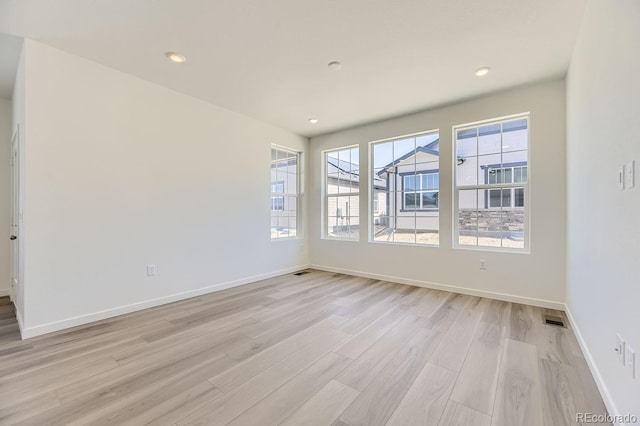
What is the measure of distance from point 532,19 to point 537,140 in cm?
158

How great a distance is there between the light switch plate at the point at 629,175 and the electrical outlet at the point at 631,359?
77cm

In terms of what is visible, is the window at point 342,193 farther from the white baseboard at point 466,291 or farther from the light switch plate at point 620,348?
the light switch plate at point 620,348

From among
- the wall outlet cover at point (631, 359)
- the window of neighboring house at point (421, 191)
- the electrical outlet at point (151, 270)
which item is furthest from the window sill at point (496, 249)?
the electrical outlet at point (151, 270)

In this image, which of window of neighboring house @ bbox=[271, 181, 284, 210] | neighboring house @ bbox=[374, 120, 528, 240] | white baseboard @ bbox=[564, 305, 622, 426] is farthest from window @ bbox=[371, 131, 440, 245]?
white baseboard @ bbox=[564, 305, 622, 426]

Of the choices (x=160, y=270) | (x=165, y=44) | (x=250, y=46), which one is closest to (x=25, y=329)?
(x=160, y=270)

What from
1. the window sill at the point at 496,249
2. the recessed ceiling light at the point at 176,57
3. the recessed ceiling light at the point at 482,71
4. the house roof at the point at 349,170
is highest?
the recessed ceiling light at the point at 176,57

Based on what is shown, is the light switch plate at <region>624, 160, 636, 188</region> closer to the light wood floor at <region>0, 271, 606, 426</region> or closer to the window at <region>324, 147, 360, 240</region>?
the light wood floor at <region>0, 271, 606, 426</region>

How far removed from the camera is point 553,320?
9.20 feet

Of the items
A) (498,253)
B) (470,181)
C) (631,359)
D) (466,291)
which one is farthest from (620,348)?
(470,181)

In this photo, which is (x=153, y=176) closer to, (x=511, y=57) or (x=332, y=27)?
(x=332, y=27)

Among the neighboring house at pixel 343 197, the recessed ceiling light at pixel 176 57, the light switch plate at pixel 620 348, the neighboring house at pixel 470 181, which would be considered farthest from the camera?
the neighboring house at pixel 343 197

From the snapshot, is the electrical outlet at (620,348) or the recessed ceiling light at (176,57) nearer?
the electrical outlet at (620,348)

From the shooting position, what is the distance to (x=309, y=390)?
172 centimetres

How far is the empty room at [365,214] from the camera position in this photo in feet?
5.26
